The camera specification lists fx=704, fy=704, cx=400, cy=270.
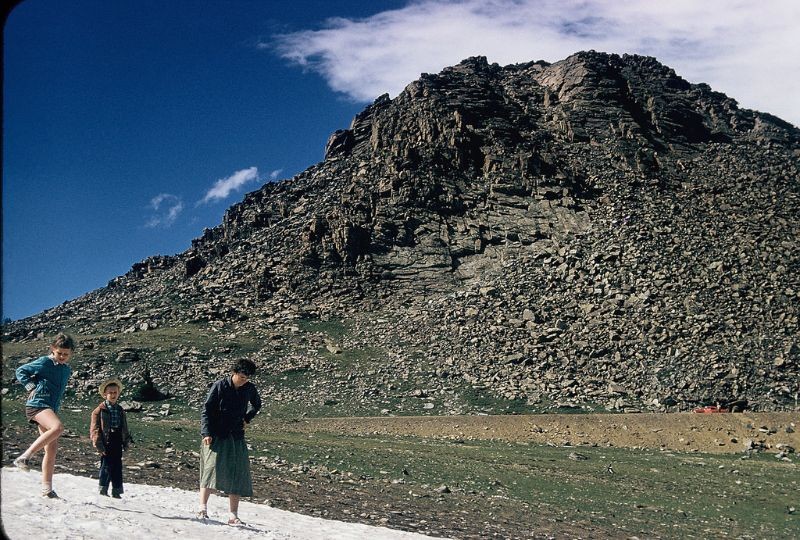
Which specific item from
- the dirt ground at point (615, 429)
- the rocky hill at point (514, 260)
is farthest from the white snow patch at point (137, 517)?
the rocky hill at point (514, 260)

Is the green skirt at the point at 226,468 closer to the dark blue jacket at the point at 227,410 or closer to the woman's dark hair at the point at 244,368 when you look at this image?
the dark blue jacket at the point at 227,410

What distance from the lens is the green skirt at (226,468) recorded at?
37.5ft

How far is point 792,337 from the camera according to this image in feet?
227

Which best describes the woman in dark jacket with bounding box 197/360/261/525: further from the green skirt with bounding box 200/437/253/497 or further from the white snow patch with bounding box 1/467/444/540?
the white snow patch with bounding box 1/467/444/540

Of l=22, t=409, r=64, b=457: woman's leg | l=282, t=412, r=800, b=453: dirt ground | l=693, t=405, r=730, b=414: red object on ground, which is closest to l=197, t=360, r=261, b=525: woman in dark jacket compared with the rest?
l=22, t=409, r=64, b=457: woman's leg

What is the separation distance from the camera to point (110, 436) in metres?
12.3

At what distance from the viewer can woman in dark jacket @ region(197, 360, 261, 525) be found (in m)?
11.4

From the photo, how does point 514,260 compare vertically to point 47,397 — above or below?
above

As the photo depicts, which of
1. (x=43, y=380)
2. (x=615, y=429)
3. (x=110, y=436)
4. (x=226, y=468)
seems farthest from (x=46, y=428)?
(x=615, y=429)

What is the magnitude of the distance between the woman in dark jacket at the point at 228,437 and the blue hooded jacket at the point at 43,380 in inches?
87.4

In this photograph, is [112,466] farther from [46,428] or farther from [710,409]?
[710,409]

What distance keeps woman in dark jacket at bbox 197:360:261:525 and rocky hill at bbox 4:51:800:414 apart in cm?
4892

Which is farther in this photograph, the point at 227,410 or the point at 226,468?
the point at 227,410

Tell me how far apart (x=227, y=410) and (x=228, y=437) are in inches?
17.7
